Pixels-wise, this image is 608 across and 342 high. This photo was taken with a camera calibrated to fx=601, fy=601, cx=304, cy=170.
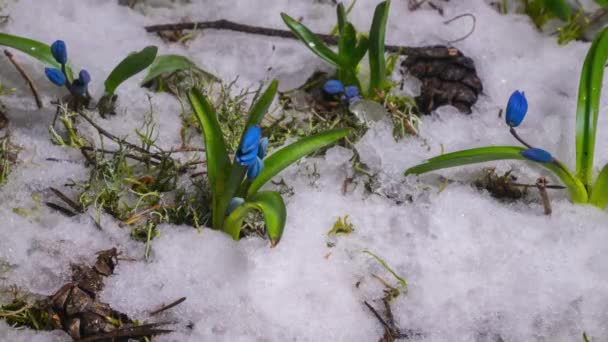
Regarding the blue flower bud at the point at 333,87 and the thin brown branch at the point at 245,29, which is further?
the thin brown branch at the point at 245,29

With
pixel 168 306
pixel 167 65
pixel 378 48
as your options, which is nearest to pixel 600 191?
pixel 378 48

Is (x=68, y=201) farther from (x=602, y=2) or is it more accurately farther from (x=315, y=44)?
(x=602, y=2)

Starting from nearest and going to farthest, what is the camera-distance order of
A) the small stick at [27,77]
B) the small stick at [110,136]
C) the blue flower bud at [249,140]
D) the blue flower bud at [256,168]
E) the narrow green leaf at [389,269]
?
the blue flower bud at [249,140]
the blue flower bud at [256,168]
the narrow green leaf at [389,269]
the small stick at [110,136]
the small stick at [27,77]

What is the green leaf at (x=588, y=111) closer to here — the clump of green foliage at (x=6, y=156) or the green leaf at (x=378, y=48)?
the green leaf at (x=378, y=48)

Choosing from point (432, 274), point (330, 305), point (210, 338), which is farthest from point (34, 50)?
point (432, 274)

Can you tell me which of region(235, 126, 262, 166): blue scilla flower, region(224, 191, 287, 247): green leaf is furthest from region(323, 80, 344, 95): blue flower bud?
region(235, 126, 262, 166): blue scilla flower

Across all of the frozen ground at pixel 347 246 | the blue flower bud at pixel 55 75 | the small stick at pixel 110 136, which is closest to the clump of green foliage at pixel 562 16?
the frozen ground at pixel 347 246

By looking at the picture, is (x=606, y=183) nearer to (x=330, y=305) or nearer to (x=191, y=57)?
(x=330, y=305)
